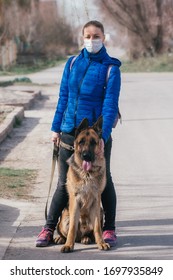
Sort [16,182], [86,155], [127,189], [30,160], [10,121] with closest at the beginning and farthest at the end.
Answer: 1. [86,155]
2. [127,189]
3. [16,182]
4. [30,160]
5. [10,121]

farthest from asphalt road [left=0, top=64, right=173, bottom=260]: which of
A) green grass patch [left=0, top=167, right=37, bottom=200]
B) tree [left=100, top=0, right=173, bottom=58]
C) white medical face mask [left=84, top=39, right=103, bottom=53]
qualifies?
tree [left=100, top=0, right=173, bottom=58]

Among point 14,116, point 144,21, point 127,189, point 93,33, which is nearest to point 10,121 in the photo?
point 14,116

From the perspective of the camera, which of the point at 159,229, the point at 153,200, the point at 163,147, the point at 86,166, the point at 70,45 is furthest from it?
the point at 70,45

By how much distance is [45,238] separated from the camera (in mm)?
7176

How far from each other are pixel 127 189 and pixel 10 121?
7.10 meters

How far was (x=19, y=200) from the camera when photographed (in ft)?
31.4

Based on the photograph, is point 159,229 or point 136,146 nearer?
point 159,229

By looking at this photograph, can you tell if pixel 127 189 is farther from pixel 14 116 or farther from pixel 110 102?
pixel 14 116

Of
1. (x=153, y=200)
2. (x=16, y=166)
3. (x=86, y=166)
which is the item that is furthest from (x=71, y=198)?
(x=16, y=166)

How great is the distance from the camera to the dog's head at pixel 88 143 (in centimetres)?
666

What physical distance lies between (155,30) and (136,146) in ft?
152

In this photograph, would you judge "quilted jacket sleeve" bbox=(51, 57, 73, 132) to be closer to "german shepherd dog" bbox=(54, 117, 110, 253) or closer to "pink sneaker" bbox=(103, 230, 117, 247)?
"german shepherd dog" bbox=(54, 117, 110, 253)

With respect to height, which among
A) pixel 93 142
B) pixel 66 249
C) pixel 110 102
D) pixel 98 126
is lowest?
pixel 66 249
